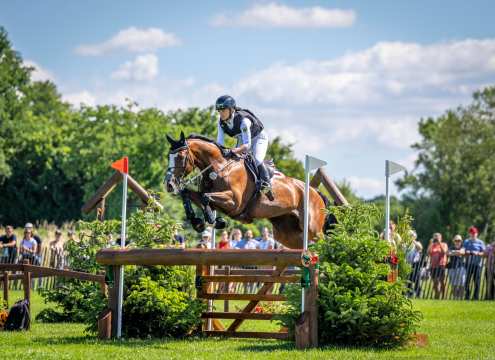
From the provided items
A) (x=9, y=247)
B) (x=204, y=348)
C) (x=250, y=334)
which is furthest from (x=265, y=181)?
(x=9, y=247)

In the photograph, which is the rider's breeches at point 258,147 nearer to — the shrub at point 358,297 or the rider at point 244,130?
the rider at point 244,130

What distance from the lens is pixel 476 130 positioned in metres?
55.0

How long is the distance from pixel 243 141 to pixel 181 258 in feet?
7.52

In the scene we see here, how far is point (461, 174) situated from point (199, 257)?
45.9 m

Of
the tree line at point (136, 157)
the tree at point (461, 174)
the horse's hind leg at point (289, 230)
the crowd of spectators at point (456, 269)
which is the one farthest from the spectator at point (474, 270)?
the tree at point (461, 174)

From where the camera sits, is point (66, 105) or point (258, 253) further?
point (66, 105)

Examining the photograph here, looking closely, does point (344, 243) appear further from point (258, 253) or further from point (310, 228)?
point (310, 228)

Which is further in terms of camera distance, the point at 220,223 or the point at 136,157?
the point at 136,157

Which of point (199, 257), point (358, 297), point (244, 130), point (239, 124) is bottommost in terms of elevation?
point (358, 297)

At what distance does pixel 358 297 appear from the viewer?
10.3 m

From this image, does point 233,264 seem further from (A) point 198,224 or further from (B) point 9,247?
(B) point 9,247

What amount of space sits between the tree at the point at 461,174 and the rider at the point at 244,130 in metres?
40.9

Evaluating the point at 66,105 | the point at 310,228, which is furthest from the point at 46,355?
the point at 66,105

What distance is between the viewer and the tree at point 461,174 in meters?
53.6
